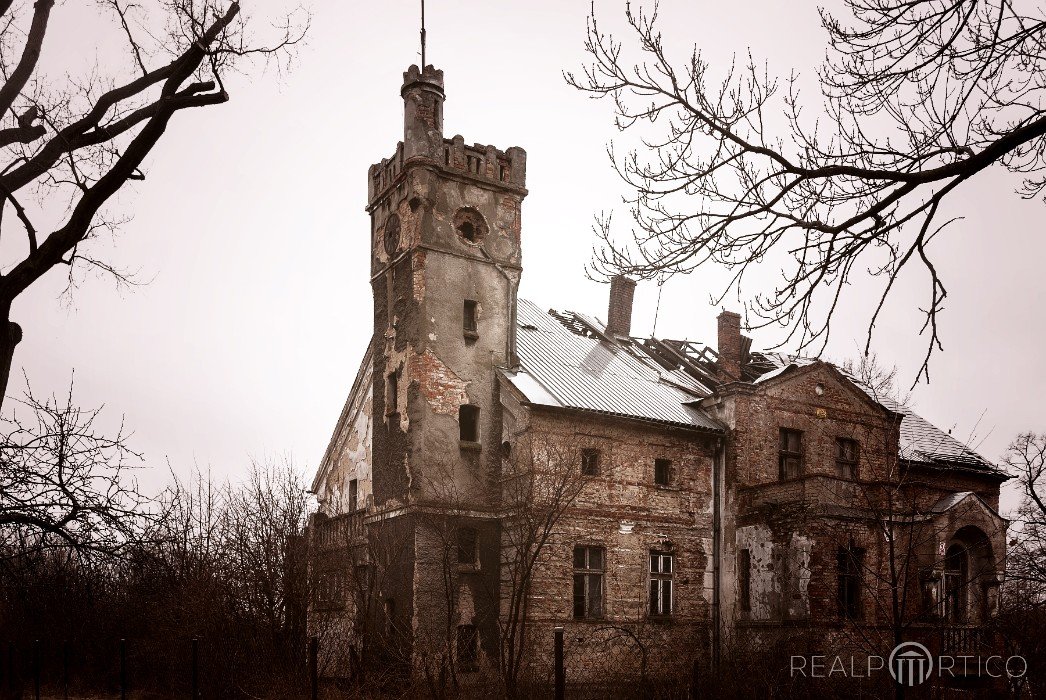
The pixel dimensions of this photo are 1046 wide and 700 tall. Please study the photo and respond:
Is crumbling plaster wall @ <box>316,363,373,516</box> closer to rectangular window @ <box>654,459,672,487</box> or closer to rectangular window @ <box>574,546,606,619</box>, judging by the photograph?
rectangular window @ <box>574,546,606,619</box>

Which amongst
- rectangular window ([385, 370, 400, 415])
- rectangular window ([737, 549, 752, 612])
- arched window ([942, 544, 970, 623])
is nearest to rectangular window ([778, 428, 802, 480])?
rectangular window ([737, 549, 752, 612])

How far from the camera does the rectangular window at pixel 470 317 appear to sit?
86.2 feet

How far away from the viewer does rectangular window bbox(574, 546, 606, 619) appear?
25188mm

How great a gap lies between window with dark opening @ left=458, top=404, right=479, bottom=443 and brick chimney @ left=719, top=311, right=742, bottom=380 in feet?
29.5

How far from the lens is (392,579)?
946 inches

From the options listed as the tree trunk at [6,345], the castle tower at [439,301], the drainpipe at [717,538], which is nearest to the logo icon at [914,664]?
the drainpipe at [717,538]

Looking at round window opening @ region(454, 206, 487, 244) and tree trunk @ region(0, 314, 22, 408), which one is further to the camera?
round window opening @ region(454, 206, 487, 244)

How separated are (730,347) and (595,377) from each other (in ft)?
16.3

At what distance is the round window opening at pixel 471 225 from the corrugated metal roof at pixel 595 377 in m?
3.67

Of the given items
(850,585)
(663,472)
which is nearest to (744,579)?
(850,585)

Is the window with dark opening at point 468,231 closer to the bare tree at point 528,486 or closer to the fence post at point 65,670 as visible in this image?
the bare tree at point 528,486

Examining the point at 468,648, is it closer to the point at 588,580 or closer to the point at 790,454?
the point at 588,580

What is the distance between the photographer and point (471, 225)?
27.1 m

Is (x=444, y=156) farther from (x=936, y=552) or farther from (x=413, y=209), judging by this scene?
(x=936, y=552)
